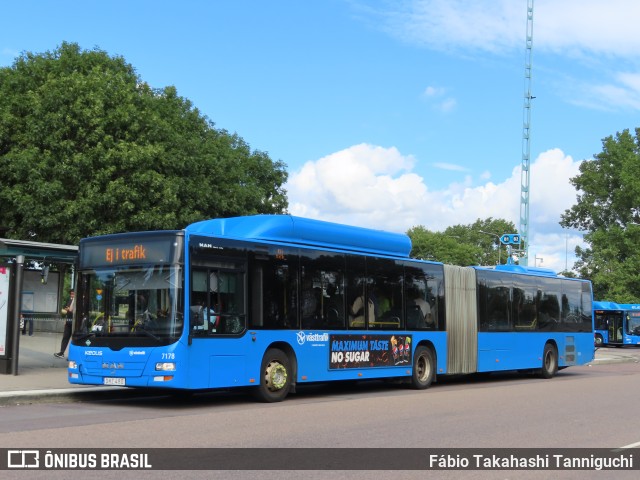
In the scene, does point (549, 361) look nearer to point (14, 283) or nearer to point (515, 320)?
point (515, 320)

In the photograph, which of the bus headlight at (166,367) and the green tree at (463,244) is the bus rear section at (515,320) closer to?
the bus headlight at (166,367)

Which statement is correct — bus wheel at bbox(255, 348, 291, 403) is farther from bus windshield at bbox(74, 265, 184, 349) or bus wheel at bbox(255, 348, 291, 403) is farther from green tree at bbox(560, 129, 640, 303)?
green tree at bbox(560, 129, 640, 303)

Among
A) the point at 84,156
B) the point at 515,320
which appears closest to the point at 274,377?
the point at 515,320

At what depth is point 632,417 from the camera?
1368cm

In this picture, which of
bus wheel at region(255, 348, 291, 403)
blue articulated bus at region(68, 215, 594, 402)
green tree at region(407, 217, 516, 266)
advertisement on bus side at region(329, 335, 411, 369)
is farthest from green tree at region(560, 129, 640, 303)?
bus wheel at region(255, 348, 291, 403)

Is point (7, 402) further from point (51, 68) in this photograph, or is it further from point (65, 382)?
point (51, 68)

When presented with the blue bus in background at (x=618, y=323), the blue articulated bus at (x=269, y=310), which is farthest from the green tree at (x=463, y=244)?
the blue articulated bus at (x=269, y=310)

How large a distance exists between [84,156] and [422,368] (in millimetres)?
14930

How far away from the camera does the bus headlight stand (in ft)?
43.1

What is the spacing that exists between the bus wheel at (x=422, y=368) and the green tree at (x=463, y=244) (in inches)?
3796

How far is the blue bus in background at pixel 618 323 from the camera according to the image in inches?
2249

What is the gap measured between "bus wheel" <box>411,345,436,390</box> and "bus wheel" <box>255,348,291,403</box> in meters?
4.49
